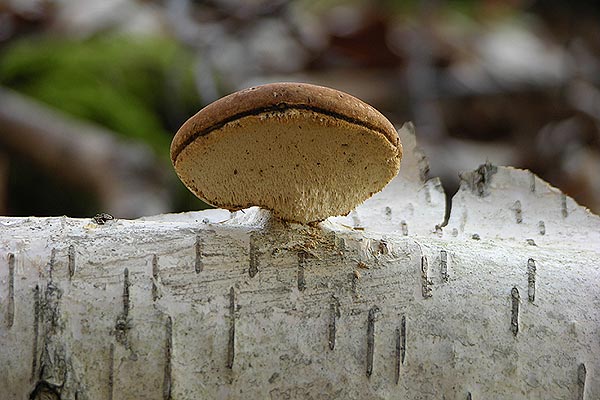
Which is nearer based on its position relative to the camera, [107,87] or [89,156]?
[89,156]

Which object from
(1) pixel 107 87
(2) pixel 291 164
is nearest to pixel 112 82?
(1) pixel 107 87

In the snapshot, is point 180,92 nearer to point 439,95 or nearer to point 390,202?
point 439,95

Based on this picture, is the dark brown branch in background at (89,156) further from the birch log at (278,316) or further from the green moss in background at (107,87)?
the birch log at (278,316)

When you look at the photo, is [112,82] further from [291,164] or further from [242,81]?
[291,164]

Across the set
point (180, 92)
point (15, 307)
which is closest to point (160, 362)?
point (15, 307)

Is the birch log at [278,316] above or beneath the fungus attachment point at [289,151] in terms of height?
beneath

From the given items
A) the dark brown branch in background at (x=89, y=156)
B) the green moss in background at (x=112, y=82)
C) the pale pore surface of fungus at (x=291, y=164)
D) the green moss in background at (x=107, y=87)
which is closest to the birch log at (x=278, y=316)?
the pale pore surface of fungus at (x=291, y=164)
